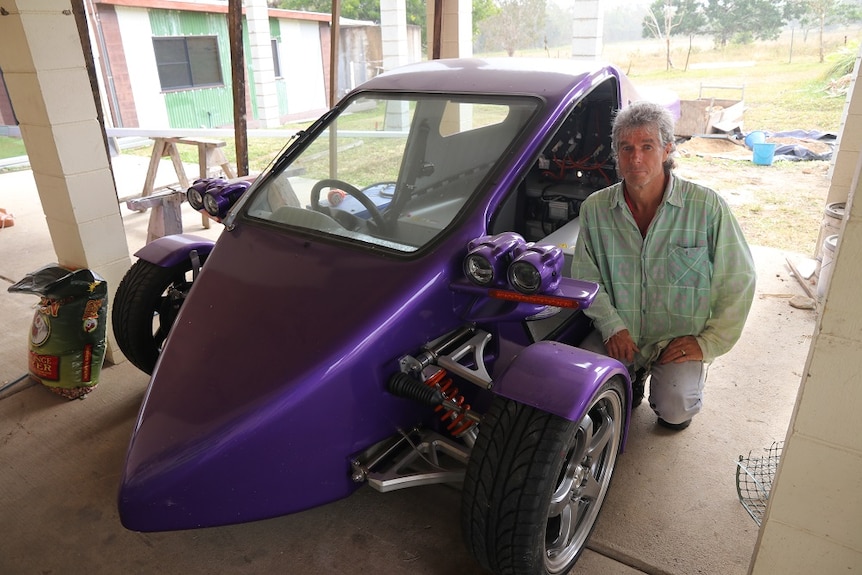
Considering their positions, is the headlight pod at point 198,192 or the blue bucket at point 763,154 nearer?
the headlight pod at point 198,192

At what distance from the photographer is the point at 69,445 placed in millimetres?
2793

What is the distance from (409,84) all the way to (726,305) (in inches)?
65.8

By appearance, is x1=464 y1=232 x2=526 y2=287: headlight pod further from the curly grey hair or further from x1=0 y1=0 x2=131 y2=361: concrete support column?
x1=0 y1=0 x2=131 y2=361: concrete support column

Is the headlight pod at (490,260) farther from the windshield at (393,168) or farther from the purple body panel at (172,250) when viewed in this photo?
the purple body panel at (172,250)

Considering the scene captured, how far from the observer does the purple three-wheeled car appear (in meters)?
1.79

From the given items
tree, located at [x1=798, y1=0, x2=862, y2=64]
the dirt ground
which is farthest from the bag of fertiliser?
tree, located at [x1=798, y1=0, x2=862, y2=64]

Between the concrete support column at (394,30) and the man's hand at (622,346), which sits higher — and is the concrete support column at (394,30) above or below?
above

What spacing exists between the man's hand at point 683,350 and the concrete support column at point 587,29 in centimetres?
506

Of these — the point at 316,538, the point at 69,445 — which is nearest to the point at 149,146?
the point at 69,445

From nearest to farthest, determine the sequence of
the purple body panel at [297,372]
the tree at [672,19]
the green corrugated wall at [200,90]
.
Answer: the purple body panel at [297,372]
the green corrugated wall at [200,90]
the tree at [672,19]

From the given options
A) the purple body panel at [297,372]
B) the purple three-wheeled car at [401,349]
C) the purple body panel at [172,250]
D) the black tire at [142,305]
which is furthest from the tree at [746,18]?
the black tire at [142,305]

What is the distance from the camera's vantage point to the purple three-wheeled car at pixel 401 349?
1.79m

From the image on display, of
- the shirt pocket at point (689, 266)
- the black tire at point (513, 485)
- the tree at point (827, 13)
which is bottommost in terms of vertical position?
the black tire at point (513, 485)

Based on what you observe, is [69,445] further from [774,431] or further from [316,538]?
[774,431]
